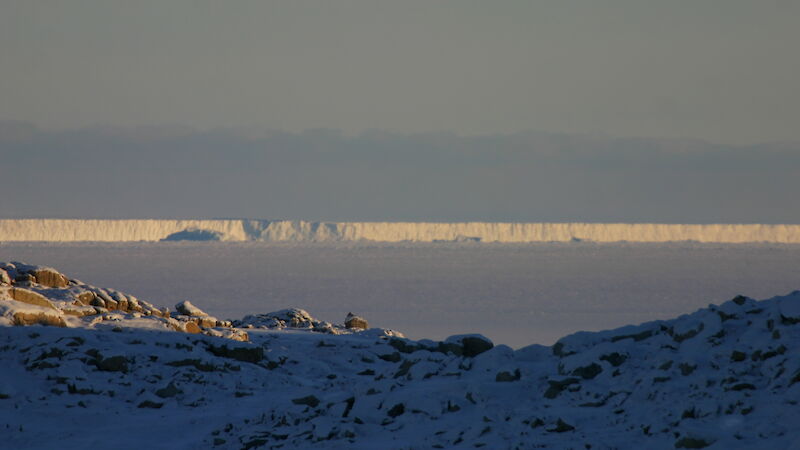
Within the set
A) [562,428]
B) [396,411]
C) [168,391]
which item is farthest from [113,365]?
[562,428]

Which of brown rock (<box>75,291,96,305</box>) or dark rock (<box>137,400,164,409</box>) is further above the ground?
brown rock (<box>75,291,96,305</box>)

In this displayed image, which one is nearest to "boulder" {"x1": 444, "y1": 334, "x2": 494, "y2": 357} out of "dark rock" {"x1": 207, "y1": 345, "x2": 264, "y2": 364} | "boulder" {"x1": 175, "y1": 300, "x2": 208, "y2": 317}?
"dark rock" {"x1": 207, "y1": 345, "x2": 264, "y2": 364}

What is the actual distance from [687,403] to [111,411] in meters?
13.1

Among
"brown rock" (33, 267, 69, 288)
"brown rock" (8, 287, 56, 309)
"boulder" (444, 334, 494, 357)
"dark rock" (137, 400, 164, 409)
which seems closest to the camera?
"dark rock" (137, 400, 164, 409)

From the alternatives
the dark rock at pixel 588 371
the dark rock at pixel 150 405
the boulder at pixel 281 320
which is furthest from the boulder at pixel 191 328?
the dark rock at pixel 588 371

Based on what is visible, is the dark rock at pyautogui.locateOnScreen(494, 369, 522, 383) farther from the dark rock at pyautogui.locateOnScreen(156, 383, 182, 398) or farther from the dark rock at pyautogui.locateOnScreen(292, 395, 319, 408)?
the dark rock at pyautogui.locateOnScreen(156, 383, 182, 398)

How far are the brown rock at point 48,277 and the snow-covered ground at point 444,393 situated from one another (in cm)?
430

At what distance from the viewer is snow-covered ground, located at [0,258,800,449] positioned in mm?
15625

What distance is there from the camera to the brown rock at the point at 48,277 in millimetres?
33844

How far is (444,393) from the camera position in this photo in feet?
60.8

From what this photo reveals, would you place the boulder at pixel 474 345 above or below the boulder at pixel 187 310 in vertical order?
above

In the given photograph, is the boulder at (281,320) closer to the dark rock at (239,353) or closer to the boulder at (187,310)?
the boulder at (187,310)

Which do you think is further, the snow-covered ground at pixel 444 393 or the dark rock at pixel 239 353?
the dark rock at pixel 239 353

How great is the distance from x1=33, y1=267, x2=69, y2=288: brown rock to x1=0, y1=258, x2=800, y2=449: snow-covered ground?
4295mm
